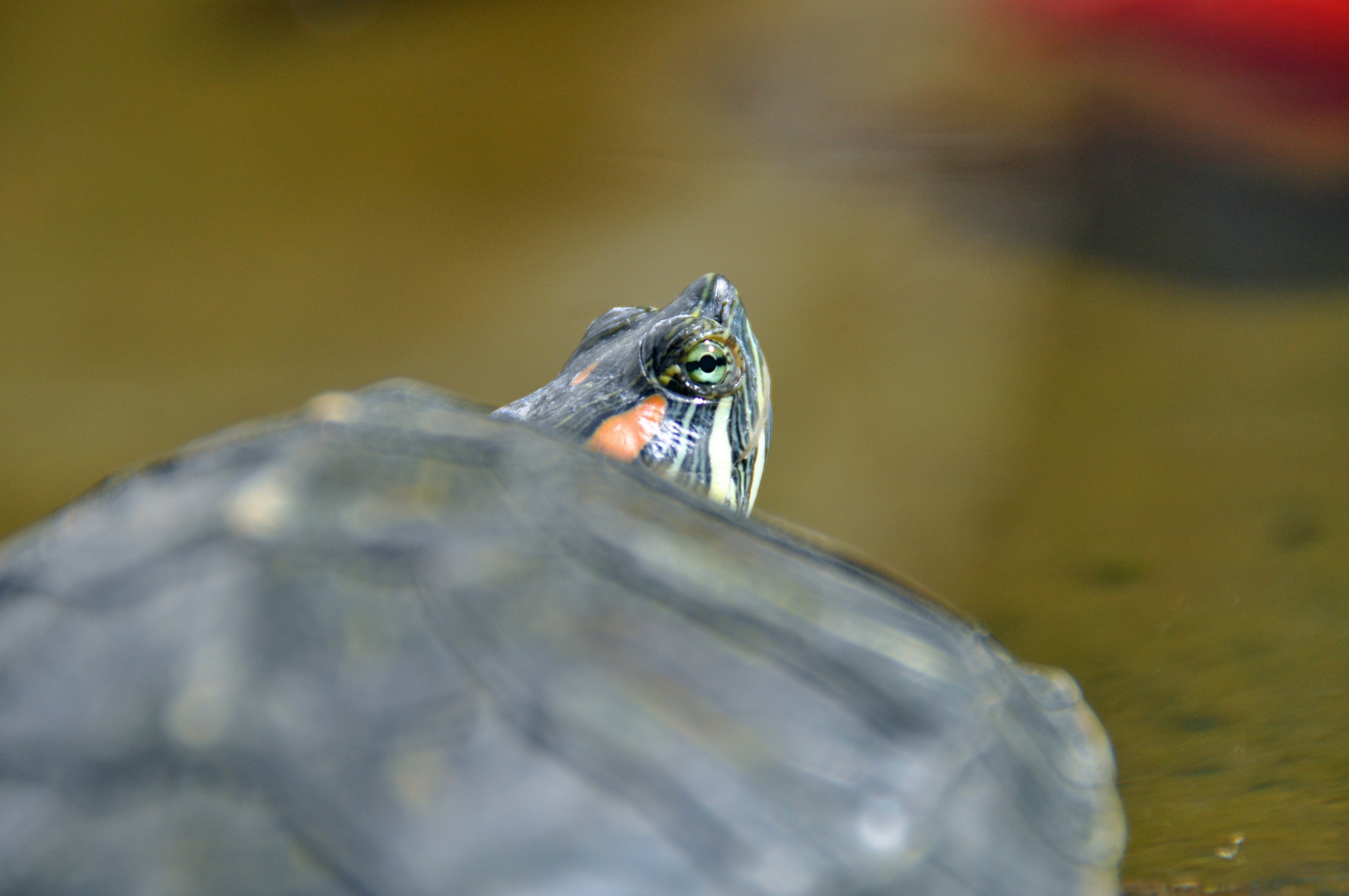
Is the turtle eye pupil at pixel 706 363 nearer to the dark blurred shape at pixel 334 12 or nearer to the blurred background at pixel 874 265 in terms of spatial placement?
the blurred background at pixel 874 265

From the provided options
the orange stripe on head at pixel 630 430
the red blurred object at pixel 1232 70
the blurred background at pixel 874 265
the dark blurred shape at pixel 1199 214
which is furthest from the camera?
the red blurred object at pixel 1232 70

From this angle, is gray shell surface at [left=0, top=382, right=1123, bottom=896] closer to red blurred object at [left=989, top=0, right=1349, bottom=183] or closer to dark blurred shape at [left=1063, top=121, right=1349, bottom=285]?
dark blurred shape at [left=1063, top=121, right=1349, bottom=285]

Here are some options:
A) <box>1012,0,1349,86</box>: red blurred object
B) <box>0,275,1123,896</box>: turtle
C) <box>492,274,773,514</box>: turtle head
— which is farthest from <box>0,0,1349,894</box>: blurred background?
<box>492,274,773,514</box>: turtle head

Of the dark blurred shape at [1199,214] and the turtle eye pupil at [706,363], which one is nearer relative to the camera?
the turtle eye pupil at [706,363]

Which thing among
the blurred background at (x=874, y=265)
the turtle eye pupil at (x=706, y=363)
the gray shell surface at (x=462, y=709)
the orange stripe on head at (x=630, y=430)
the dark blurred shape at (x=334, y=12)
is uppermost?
the dark blurred shape at (x=334, y=12)

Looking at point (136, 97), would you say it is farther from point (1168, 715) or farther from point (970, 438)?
point (1168, 715)

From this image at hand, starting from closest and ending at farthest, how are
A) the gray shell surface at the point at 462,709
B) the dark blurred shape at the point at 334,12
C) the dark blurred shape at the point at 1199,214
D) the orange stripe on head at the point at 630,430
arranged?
the gray shell surface at the point at 462,709
the orange stripe on head at the point at 630,430
the dark blurred shape at the point at 1199,214
the dark blurred shape at the point at 334,12

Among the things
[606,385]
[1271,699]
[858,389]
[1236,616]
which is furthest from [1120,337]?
[606,385]

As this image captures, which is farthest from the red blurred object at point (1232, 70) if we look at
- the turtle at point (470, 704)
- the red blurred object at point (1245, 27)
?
the turtle at point (470, 704)
